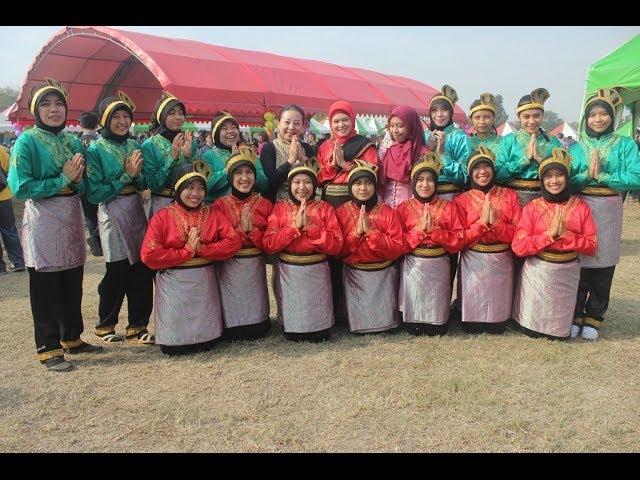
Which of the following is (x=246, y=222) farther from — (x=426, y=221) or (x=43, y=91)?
(x=43, y=91)

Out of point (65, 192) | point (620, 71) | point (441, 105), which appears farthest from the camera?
point (620, 71)

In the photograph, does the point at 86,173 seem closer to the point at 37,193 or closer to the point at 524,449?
the point at 37,193

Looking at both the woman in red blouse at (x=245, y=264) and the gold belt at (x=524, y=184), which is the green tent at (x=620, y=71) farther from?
the woman in red blouse at (x=245, y=264)

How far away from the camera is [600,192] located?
4188 mm

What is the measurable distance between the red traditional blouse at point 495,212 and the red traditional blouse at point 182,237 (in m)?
1.85

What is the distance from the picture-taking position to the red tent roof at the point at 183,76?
36.8 ft

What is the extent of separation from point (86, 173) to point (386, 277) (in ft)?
8.08

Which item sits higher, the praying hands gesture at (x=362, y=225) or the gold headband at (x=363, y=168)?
the gold headband at (x=363, y=168)

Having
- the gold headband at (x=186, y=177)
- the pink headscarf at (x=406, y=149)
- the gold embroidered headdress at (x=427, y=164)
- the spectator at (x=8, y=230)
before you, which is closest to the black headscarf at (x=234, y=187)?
the gold headband at (x=186, y=177)

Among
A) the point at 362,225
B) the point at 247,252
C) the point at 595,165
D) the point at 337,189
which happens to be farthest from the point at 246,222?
the point at 595,165

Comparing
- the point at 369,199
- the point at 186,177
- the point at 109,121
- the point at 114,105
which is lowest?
the point at 369,199

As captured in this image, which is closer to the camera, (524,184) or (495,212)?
(495,212)

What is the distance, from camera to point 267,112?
13625 mm

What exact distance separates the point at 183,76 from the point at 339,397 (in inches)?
386
